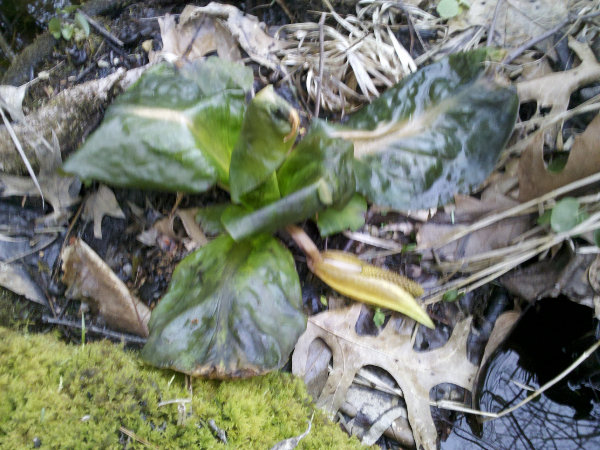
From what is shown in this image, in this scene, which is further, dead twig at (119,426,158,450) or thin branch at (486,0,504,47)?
thin branch at (486,0,504,47)

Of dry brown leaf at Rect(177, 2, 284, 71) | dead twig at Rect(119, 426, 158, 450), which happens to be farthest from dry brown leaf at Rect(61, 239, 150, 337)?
dry brown leaf at Rect(177, 2, 284, 71)

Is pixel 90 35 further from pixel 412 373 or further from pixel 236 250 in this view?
pixel 412 373

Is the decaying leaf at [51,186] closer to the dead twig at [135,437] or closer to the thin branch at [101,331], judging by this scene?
the thin branch at [101,331]

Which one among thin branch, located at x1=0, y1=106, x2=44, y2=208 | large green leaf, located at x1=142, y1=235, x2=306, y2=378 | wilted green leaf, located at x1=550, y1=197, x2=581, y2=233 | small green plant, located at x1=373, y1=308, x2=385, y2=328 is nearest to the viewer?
large green leaf, located at x1=142, y1=235, x2=306, y2=378

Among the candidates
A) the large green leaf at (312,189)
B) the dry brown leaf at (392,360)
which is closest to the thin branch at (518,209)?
the dry brown leaf at (392,360)

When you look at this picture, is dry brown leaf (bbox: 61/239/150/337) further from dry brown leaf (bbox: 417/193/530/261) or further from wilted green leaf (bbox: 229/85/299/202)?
dry brown leaf (bbox: 417/193/530/261)

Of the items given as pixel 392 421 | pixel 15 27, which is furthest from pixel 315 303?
pixel 15 27
